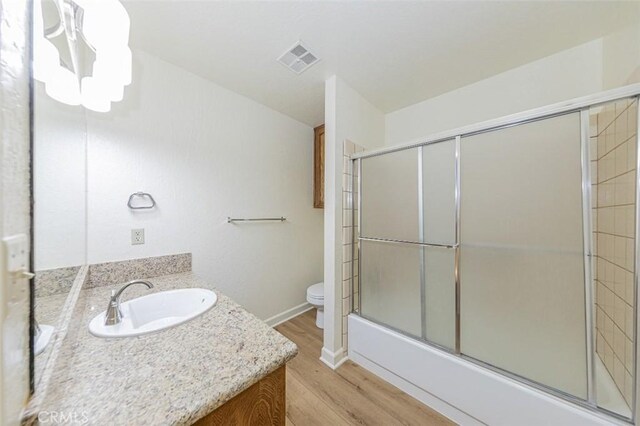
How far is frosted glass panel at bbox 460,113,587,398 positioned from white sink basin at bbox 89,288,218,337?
146 cm

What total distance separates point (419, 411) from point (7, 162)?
1928 millimetres

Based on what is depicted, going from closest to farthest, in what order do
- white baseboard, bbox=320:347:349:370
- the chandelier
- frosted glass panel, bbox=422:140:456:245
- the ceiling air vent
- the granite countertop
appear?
the granite countertop < the chandelier < frosted glass panel, bbox=422:140:456:245 < the ceiling air vent < white baseboard, bbox=320:347:349:370

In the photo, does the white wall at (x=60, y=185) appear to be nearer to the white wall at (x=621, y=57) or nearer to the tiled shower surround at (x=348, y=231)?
the tiled shower surround at (x=348, y=231)

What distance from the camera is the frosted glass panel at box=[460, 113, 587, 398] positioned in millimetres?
1013

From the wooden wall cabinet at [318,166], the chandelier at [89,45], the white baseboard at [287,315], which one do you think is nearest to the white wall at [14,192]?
the chandelier at [89,45]

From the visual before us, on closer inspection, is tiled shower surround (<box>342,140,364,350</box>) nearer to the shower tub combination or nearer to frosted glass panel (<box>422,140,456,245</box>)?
the shower tub combination

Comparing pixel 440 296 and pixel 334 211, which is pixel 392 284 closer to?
pixel 440 296

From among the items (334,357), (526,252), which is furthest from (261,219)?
(526,252)

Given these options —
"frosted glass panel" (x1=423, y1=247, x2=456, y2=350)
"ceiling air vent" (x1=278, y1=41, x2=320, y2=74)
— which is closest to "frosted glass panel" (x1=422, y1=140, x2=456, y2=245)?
"frosted glass panel" (x1=423, y1=247, x2=456, y2=350)

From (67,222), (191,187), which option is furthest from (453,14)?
(67,222)

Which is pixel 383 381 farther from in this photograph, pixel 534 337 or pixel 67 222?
pixel 67 222

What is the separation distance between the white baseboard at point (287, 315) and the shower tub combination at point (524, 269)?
110 cm

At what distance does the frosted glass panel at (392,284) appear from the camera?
5.00ft

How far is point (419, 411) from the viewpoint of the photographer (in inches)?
51.6
